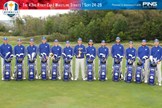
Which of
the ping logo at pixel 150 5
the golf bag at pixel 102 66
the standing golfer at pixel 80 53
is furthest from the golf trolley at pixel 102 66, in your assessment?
the ping logo at pixel 150 5

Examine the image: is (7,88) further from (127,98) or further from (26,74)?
(127,98)

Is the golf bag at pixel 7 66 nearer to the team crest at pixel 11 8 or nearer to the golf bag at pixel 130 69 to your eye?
the team crest at pixel 11 8

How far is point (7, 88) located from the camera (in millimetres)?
11484

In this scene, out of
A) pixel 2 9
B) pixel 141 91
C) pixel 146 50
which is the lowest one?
pixel 141 91

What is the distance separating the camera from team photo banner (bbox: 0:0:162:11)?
1514cm

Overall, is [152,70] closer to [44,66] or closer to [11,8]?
[44,66]

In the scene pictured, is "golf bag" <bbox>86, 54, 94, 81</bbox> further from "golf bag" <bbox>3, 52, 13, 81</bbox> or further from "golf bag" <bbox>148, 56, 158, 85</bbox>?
"golf bag" <bbox>3, 52, 13, 81</bbox>

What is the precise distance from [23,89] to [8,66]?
170 centimetres

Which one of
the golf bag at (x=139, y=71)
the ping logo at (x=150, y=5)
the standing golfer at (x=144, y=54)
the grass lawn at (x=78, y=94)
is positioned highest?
the ping logo at (x=150, y=5)

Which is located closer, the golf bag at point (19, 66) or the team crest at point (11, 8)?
the golf bag at point (19, 66)

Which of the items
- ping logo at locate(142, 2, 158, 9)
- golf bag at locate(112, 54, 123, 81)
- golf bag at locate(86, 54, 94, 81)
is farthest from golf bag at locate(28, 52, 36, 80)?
ping logo at locate(142, 2, 158, 9)

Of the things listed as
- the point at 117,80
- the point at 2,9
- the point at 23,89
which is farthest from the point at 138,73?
the point at 2,9

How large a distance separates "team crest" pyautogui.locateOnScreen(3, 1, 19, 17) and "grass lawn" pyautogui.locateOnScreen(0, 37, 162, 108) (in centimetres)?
393

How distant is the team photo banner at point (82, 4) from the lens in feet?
49.7
